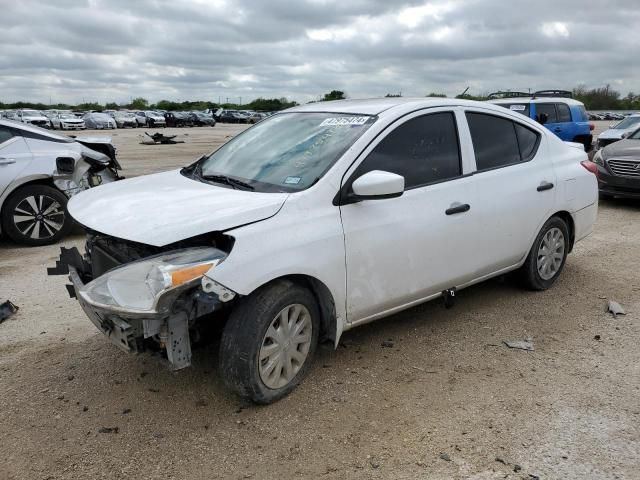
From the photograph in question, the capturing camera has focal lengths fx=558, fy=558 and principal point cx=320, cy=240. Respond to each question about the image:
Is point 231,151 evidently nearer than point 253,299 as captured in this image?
No

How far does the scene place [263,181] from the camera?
362 centimetres

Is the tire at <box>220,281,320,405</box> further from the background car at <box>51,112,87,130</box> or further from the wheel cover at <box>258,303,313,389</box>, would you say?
the background car at <box>51,112,87,130</box>

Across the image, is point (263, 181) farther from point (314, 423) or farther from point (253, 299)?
point (314, 423)

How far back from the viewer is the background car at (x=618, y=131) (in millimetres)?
15103

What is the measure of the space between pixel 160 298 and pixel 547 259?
3.69 metres

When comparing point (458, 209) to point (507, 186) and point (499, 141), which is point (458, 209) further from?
point (499, 141)

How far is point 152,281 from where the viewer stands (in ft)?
9.30

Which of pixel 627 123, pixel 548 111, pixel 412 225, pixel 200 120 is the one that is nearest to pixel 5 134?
pixel 412 225

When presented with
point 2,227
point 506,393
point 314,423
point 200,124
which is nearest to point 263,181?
point 314,423

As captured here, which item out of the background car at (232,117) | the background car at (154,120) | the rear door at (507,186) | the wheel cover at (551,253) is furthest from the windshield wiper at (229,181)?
the background car at (232,117)

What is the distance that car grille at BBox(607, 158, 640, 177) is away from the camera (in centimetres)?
934

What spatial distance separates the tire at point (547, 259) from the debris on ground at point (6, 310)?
4.43 m

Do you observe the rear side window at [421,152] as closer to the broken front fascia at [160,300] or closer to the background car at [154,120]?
the broken front fascia at [160,300]

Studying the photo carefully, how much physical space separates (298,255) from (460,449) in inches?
52.4
